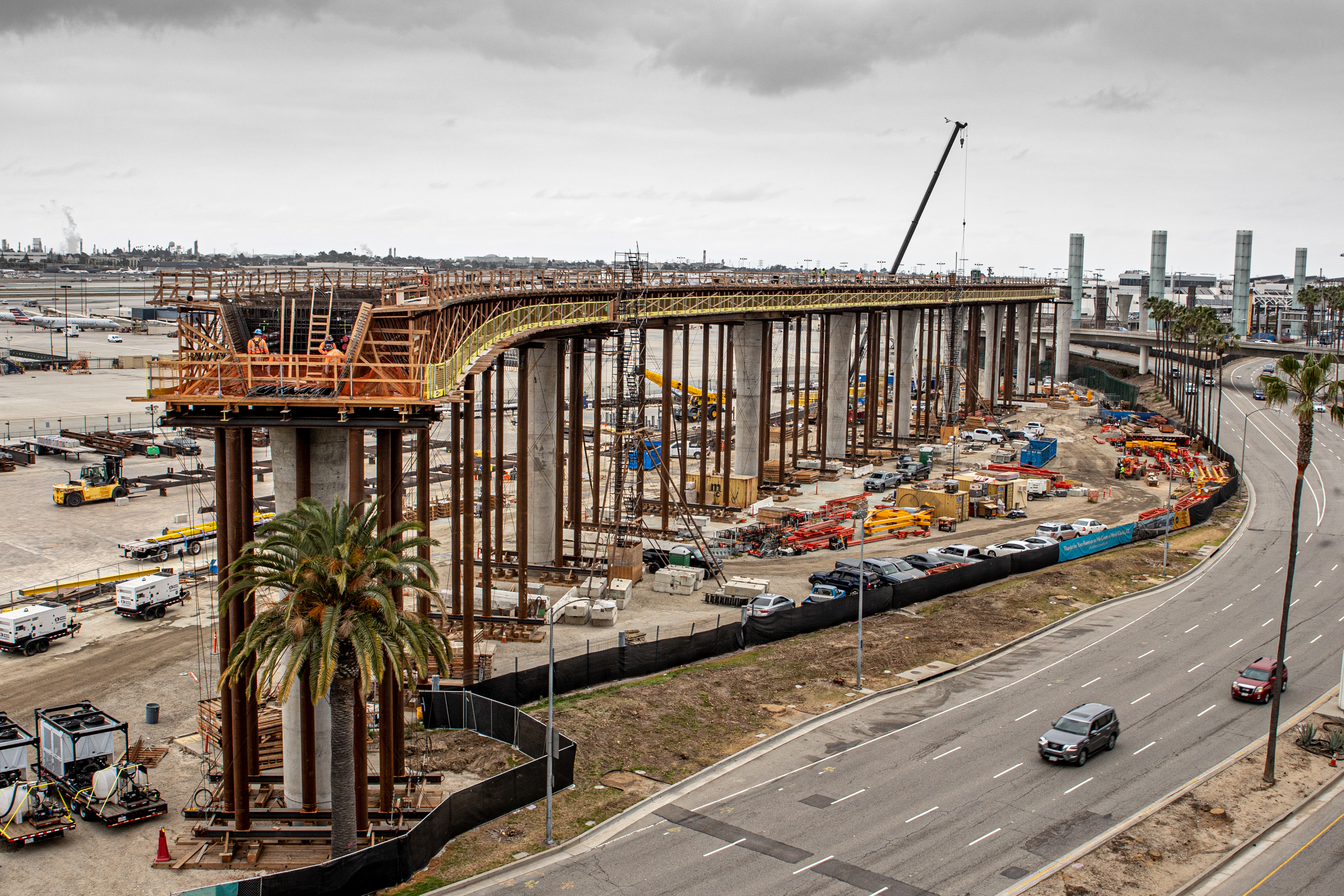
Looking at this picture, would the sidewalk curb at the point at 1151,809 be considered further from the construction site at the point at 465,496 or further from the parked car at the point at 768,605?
the parked car at the point at 768,605

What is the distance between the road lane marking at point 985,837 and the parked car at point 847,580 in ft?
91.2

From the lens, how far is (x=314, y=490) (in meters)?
33.7

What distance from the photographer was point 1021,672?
51.6m

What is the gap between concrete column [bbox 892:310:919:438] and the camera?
120312mm

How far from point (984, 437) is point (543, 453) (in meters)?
73.6

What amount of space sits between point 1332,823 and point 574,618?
1302 inches

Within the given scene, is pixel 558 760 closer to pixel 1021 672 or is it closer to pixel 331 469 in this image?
pixel 331 469

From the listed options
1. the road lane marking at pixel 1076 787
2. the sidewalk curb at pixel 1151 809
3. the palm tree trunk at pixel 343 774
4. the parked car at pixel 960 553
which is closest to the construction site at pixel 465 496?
the parked car at pixel 960 553

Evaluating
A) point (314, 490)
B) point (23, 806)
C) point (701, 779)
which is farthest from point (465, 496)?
point (23, 806)

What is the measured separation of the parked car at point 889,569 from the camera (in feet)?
213

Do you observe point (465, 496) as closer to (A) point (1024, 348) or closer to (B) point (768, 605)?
(B) point (768, 605)

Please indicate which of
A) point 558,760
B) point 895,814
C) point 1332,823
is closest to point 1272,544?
point 1332,823

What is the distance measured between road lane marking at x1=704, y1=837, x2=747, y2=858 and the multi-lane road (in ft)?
0.25

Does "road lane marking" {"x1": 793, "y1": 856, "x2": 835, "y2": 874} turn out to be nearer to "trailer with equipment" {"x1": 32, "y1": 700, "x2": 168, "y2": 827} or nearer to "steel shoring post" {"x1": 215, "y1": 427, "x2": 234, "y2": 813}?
"steel shoring post" {"x1": 215, "y1": 427, "x2": 234, "y2": 813}
